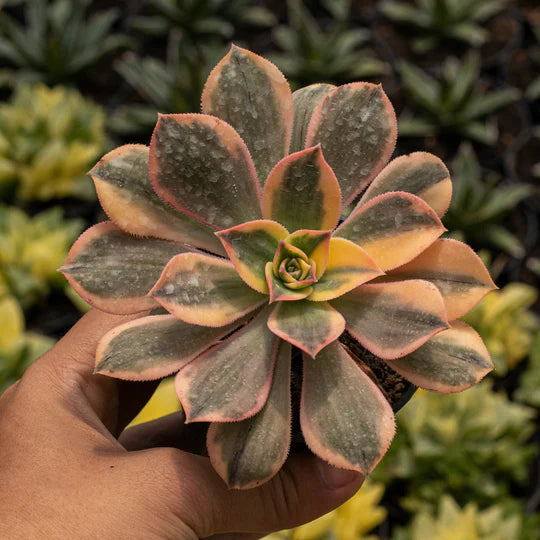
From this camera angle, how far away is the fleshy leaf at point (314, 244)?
2.14 ft

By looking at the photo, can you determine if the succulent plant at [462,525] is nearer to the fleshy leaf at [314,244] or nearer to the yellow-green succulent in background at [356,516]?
the yellow-green succulent in background at [356,516]

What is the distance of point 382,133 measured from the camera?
2.30 feet

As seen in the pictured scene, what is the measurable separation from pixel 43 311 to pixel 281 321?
1.34 metres

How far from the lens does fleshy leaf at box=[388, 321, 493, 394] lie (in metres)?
0.66

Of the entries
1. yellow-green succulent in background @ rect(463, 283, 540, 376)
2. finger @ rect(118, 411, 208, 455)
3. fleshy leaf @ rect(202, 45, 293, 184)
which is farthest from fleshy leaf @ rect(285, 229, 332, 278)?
yellow-green succulent in background @ rect(463, 283, 540, 376)

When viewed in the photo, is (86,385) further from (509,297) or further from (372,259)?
(509,297)

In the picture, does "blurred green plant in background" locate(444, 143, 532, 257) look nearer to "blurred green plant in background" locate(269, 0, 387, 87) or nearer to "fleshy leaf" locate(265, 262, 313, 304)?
"blurred green plant in background" locate(269, 0, 387, 87)

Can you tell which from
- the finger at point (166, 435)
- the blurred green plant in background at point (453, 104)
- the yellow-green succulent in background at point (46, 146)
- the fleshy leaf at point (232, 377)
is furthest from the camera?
the blurred green plant in background at point (453, 104)

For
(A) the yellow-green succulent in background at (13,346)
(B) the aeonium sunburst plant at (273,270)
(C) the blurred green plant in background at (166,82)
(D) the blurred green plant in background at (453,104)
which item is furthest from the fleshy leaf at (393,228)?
(D) the blurred green plant in background at (453,104)

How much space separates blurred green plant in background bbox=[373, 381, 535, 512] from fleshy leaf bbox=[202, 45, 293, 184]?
2.99 ft

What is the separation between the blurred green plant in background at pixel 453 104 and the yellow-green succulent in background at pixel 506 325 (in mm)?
596

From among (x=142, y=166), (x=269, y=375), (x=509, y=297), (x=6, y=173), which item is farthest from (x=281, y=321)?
(x=6, y=173)

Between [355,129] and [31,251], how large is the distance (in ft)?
4.18

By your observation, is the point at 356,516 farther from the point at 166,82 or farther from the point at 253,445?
the point at 166,82
